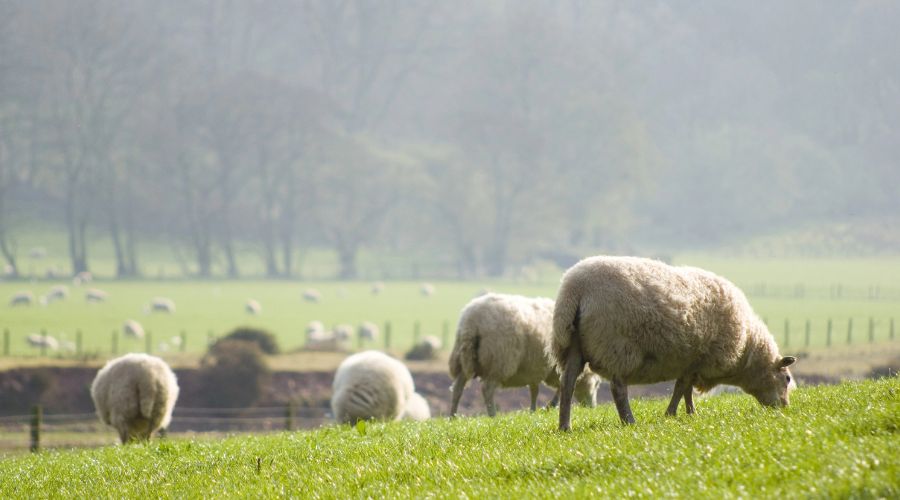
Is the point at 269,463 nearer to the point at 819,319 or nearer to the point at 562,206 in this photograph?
the point at 819,319

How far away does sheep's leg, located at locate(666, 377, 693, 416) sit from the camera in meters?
11.7

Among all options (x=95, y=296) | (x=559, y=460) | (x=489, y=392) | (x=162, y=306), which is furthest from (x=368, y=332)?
(x=559, y=460)

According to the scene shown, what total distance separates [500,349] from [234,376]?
2246 centimetres

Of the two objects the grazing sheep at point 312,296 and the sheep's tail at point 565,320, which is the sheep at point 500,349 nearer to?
the sheep's tail at point 565,320

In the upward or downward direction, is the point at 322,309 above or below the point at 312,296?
below

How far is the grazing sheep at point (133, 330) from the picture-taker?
53.5 m

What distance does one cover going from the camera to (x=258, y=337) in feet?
146

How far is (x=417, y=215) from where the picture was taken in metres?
101

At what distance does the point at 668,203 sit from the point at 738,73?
33.0m

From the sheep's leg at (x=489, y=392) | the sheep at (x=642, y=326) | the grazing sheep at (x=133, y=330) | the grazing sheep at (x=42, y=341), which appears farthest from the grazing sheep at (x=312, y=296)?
the sheep at (x=642, y=326)

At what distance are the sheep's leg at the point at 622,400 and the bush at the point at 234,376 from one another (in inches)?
1120

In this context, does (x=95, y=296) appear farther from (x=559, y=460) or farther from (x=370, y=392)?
(x=559, y=460)


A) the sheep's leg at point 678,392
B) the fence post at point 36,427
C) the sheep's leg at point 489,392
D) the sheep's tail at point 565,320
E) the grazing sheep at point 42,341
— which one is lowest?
the grazing sheep at point 42,341

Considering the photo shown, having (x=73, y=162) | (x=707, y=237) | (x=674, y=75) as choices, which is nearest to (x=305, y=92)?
(x=73, y=162)
